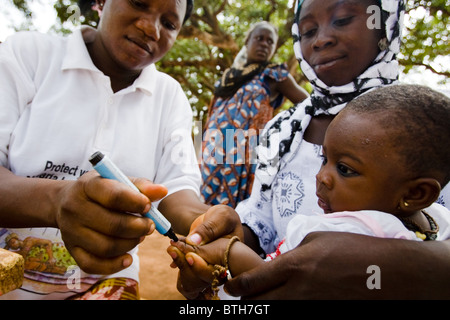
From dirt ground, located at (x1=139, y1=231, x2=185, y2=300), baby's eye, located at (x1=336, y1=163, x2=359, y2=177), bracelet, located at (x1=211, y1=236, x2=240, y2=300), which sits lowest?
dirt ground, located at (x1=139, y1=231, x2=185, y2=300)

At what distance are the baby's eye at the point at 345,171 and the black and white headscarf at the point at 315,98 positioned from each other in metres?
0.46

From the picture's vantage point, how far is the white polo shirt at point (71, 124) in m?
1.23

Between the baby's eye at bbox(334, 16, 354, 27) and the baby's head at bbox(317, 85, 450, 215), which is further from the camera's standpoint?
the baby's eye at bbox(334, 16, 354, 27)

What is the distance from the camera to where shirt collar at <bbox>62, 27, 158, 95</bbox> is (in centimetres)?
138

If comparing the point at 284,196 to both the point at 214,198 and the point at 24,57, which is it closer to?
the point at 24,57

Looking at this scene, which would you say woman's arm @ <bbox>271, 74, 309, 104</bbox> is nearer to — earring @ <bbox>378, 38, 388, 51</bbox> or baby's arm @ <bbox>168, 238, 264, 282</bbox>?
earring @ <bbox>378, 38, 388, 51</bbox>

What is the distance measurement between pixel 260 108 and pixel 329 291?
232 centimetres

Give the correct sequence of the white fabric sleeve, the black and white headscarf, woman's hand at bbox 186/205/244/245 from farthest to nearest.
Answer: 1. the black and white headscarf
2. the white fabric sleeve
3. woman's hand at bbox 186/205/244/245

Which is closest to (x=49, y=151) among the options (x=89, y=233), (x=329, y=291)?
(x=89, y=233)

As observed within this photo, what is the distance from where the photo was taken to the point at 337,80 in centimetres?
137

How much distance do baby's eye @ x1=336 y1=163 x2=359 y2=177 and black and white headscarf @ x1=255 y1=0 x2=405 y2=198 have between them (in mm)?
462

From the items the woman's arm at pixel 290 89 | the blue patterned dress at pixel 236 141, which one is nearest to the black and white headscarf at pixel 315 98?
the blue patterned dress at pixel 236 141

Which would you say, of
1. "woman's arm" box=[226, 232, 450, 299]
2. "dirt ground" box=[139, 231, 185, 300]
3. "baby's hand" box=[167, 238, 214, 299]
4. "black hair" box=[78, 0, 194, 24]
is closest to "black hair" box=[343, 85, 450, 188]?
"woman's arm" box=[226, 232, 450, 299]

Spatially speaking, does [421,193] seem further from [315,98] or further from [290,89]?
[290,89]
